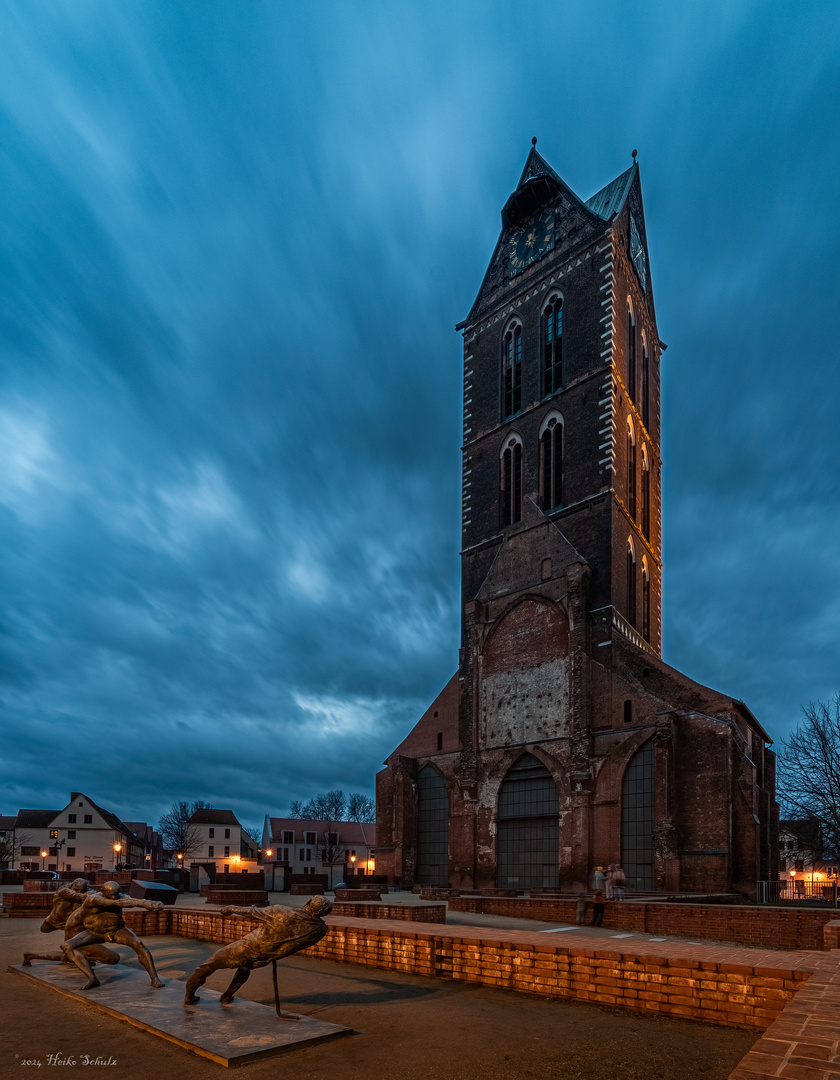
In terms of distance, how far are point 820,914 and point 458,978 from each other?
10217mm

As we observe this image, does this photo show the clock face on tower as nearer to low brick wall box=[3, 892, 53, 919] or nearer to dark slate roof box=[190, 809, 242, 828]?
low brick wall box=[3, 892, 53, 919]

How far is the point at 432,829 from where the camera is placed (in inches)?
1336

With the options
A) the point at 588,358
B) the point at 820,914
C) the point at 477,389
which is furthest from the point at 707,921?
the point at 477,389

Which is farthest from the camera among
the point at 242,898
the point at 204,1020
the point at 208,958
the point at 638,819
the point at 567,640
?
the point at 567,640

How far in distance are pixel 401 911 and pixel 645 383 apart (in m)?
32.7

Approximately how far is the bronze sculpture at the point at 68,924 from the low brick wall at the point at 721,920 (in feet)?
36.2

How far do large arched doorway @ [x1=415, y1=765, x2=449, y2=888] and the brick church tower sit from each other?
0.26 ft

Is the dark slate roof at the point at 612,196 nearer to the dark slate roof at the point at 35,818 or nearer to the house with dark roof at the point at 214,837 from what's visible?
the house with dark roof at the point at 214,837

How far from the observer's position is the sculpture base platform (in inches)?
240

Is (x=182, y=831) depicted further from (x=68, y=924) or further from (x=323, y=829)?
(x=68, y=924)

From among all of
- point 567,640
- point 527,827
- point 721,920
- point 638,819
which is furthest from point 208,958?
point 567,640

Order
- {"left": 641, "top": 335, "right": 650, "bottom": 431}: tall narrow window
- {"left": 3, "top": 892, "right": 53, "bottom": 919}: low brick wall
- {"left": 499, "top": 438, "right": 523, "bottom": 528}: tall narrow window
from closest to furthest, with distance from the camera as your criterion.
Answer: {"left": 3, "top": 892, "right": 53, "bottom": 919}: low brick wall < {"left": 499, "top": 438, "right": 523, "bottom": 528}: tall narrow window < {"left": 641, "top": 335, "right": 650, "bottom": 431}: tall narrow window

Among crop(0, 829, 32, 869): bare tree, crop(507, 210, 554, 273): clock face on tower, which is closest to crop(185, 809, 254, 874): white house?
crop(0, 829, 32, 869): bare tree

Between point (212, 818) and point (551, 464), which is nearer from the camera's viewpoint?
point (551, 464)
